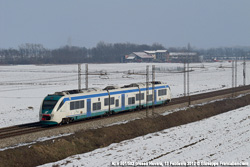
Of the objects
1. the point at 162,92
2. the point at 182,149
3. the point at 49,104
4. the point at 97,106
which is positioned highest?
the point at 49,104

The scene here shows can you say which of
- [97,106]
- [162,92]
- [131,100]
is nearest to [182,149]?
[97,106]

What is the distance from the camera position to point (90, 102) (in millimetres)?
41688

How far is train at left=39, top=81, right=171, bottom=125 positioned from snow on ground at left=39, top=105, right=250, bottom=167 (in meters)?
7.34

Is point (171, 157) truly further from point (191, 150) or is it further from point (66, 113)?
point (66, 113)

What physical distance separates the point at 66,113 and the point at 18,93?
136 ft

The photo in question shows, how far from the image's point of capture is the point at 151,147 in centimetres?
3234

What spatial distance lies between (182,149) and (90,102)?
44.0 feet

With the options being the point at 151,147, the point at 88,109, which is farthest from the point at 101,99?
the point at 151,147

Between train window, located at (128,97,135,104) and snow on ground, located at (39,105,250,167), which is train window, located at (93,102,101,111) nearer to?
train window, located at (128,97,135,104)

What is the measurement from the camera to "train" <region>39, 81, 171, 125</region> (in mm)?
37812

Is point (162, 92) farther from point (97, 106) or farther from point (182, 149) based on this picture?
point (182, 149)

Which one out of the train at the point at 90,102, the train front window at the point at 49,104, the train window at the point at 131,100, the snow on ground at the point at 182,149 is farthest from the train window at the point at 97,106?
the snow on ground at the point at 182,149

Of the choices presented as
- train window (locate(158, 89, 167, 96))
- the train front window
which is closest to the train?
the train front window

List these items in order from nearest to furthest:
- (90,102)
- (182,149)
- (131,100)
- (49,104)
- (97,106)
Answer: (182,149) → (49,104) → (90,102) → (97,106) → (131,100)
